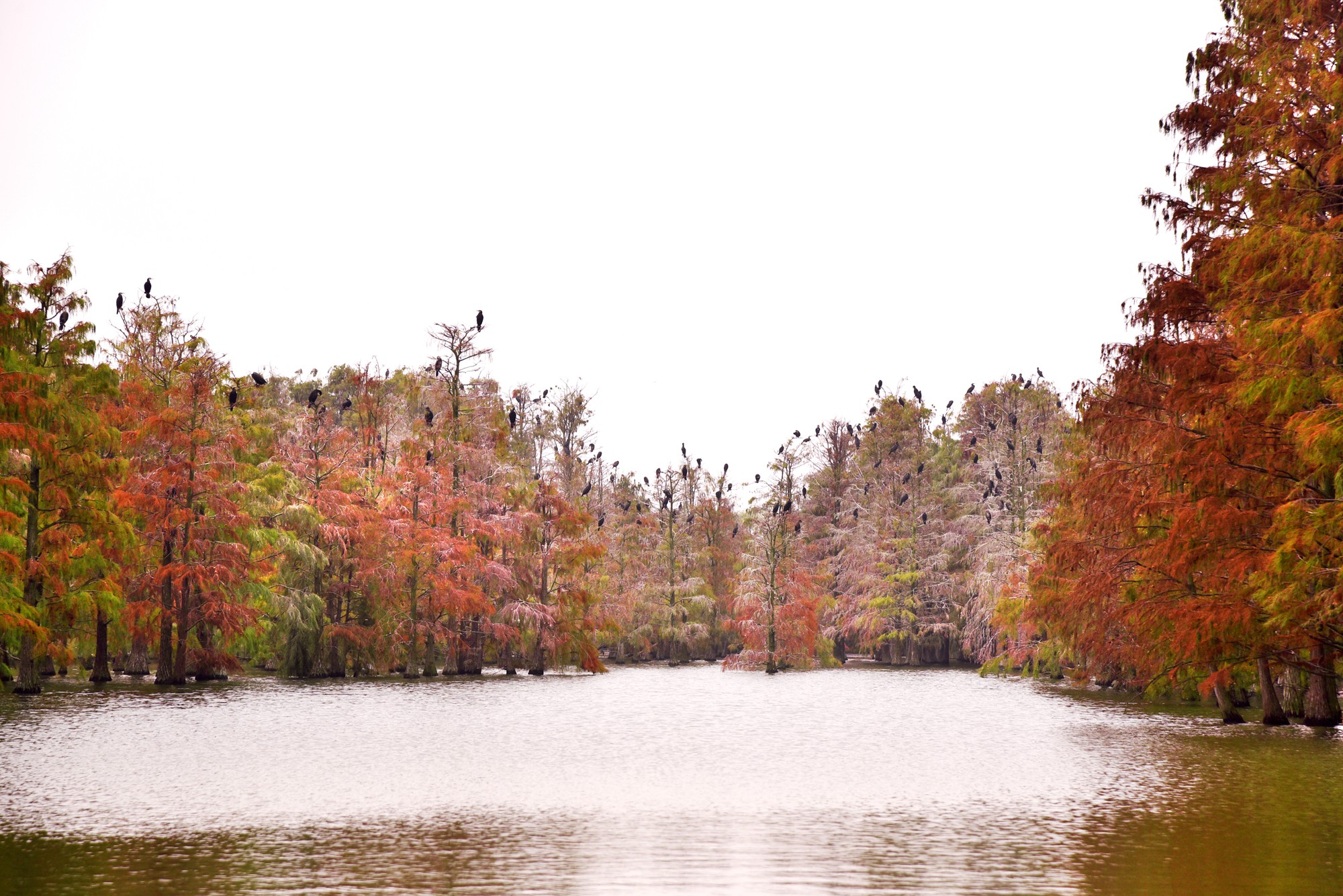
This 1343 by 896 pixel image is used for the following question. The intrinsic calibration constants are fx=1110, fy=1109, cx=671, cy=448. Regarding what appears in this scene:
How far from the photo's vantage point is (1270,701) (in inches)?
953

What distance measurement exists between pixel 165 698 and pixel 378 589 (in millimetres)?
13097

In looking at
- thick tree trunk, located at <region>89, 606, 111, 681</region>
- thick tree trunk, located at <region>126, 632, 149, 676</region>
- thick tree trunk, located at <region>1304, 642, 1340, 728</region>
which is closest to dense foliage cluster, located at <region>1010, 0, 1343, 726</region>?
thick tree trunk, located at <region>1304, 642, 1340, 728</region>

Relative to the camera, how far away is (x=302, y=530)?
1736 inches

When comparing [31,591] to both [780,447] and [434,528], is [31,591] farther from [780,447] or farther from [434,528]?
[780,447]

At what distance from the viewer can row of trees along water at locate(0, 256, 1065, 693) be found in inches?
1355

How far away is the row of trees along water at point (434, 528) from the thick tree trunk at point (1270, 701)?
78.1 ft

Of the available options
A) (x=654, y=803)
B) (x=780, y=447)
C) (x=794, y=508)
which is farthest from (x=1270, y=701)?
(x=794, y=508)

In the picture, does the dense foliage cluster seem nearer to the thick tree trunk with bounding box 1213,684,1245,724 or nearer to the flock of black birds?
the thick tree trunk with bounding box 1213,684,1245,724

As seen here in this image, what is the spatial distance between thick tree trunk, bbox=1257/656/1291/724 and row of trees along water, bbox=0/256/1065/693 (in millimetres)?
23793

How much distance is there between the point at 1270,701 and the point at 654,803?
16240mm

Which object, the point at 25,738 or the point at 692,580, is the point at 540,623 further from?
the point at 25,738

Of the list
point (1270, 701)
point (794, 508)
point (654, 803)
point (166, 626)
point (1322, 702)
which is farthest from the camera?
point (794, 508)

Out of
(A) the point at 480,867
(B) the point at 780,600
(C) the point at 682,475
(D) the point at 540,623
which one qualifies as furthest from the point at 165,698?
(C) the point at 682,475

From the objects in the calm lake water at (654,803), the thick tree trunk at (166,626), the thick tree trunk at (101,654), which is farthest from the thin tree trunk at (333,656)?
the calm lake water at (654,803)
